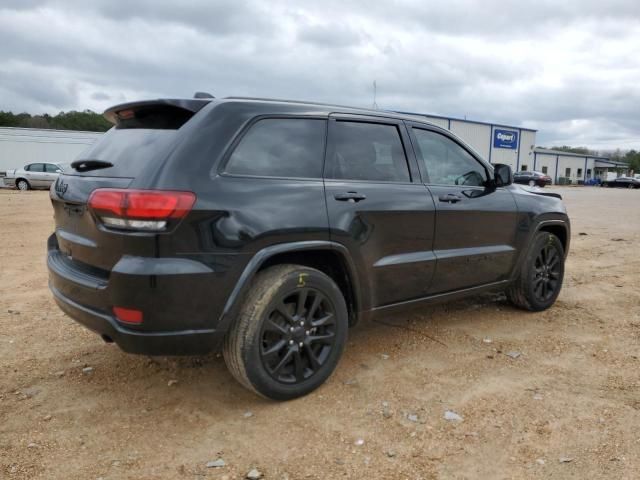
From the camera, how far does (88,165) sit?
307 centimetres

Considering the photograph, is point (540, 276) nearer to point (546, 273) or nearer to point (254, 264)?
point (546, 273)

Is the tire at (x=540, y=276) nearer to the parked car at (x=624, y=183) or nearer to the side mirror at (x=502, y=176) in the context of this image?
the side mirror at (x=502, y=176)

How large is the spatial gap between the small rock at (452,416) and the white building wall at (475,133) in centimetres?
4415

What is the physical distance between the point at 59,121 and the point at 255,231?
7135 cm

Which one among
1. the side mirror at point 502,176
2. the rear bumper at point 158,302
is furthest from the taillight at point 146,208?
the side mirror at point 502,176

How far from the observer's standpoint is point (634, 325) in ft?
15.0

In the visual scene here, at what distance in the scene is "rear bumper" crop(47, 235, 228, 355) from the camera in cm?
256

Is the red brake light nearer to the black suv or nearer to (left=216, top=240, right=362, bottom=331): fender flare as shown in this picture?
the black suv

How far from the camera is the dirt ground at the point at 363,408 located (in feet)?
8.31

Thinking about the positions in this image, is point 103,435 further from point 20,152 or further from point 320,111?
point 20,152

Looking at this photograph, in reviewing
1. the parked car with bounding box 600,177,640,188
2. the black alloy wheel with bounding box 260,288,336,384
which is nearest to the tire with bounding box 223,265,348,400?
the black alloy wheel with bounding box 260,288,336,384

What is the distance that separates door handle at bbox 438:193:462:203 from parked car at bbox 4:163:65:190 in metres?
24.3

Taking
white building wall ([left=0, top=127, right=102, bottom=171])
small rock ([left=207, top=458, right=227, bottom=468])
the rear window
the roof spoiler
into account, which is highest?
white building wall ([left=0, top=127, right=102, bottom=171])

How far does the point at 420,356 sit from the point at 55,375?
2577mm
